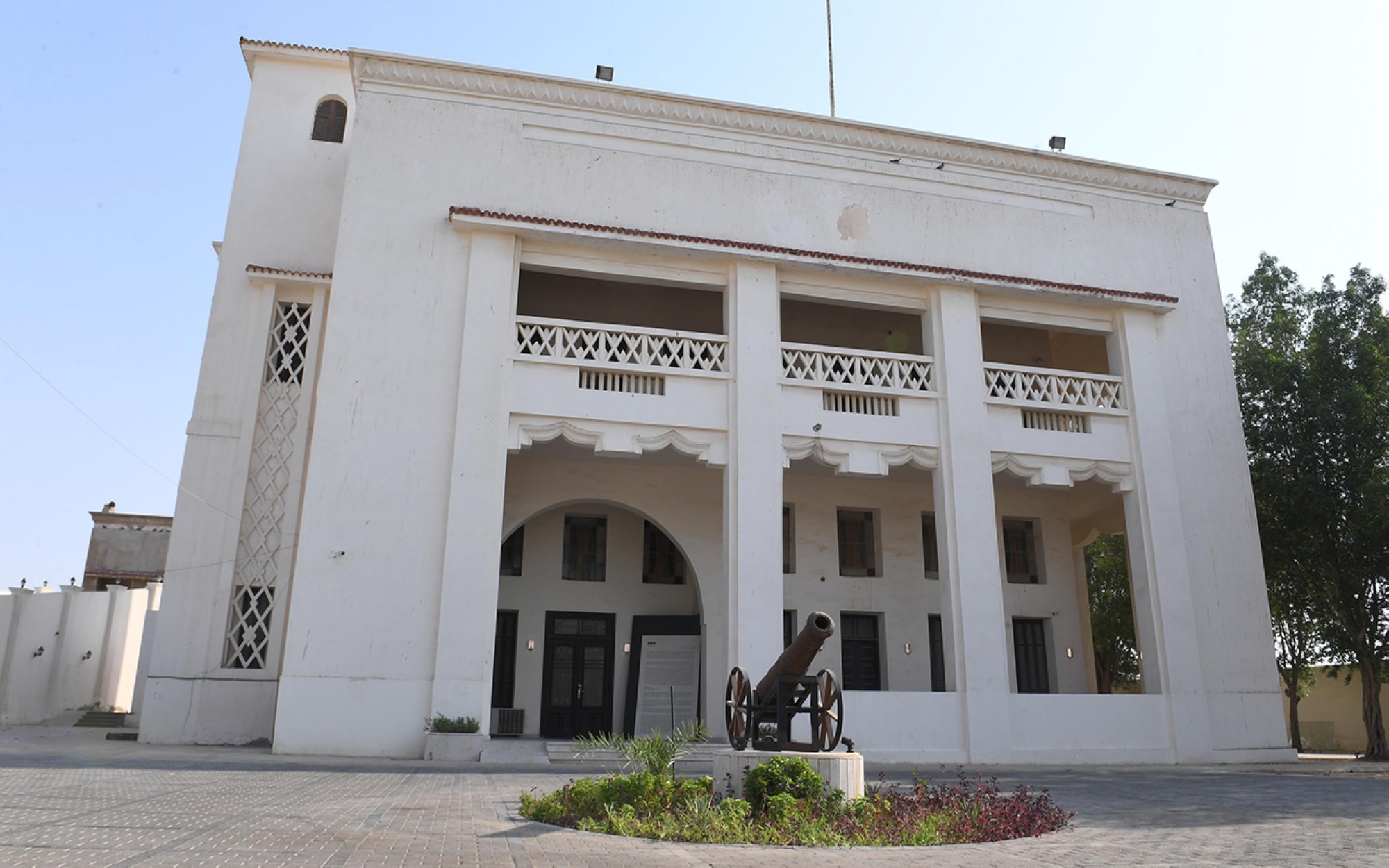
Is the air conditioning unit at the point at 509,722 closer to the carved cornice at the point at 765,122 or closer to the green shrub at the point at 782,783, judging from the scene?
the green shrub at the point at 782,783

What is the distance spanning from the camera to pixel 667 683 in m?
17.6

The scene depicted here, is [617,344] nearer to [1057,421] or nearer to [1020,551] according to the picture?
[1057,421]

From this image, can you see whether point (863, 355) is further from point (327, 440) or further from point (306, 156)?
point (306, 156)

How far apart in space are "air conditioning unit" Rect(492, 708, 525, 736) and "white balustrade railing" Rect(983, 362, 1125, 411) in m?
10.3

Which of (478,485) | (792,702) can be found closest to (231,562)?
(478,485)

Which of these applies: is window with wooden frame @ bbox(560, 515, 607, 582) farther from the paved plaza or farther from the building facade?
the building facade

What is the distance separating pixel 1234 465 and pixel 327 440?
1573 centimetres

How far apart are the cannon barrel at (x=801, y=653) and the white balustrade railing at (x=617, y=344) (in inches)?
282

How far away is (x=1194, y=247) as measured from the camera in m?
18.7

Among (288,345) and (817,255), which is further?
(288,345)

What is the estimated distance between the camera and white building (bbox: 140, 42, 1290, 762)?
14211 millimetres

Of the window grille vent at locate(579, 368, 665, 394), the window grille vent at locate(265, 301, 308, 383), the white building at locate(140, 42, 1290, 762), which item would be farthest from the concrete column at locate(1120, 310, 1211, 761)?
the window grille vent at locate(265, 301, 308, 383)

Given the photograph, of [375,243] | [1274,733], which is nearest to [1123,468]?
[1274,733]

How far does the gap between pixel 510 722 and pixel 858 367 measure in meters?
8.91
